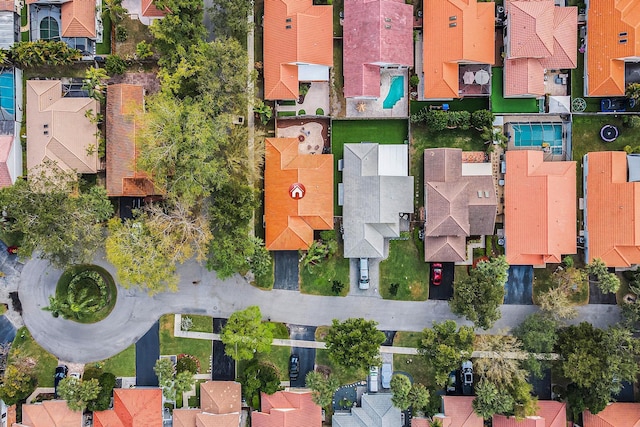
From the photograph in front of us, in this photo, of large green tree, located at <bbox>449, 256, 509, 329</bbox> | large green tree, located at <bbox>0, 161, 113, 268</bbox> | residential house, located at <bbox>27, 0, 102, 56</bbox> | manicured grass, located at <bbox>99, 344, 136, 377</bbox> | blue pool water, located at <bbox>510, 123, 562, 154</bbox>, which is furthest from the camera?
manicured grass, located at <bbox>99, 344, 136, 377</bbox>

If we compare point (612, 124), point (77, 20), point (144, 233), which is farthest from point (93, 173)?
point (612, 124)

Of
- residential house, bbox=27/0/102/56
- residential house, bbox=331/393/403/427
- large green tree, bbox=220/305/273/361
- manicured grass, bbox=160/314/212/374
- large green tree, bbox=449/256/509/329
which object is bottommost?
residential house, bbox=331/393/403/427

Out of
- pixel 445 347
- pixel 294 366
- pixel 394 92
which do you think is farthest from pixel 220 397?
pixel 394 92

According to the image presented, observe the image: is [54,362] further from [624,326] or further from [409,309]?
[624,326]

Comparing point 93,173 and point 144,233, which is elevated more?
point 93,173

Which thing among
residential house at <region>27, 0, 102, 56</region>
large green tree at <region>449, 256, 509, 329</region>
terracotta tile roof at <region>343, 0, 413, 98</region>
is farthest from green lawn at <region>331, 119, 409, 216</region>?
residential house at <region>27, 0, 102, 56</region>

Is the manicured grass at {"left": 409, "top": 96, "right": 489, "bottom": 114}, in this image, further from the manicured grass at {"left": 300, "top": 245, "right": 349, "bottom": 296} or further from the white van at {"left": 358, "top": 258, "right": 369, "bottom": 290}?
the manicured grass at {"left": 300, "top": 245, "right": 349, "bottom": 296}
